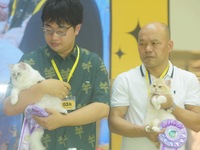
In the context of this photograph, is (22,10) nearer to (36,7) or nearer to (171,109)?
(36,7)

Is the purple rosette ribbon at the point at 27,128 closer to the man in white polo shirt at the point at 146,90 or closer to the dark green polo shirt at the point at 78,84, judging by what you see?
the dark green polo shirt at the point at 78,84

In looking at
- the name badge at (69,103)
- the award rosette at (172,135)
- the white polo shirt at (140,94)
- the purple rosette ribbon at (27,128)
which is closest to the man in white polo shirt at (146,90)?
the white polo shirt at (140,94)

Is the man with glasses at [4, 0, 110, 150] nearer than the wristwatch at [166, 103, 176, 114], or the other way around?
the man with glasses at [4, 0, 110, 150]

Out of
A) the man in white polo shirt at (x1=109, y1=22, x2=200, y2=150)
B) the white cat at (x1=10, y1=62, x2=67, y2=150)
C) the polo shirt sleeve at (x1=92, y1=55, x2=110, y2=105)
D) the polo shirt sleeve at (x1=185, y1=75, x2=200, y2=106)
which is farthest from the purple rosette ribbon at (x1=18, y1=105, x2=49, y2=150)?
the polo shirt sleeve at (x1=185, y1=75, x2=200, y2=106)

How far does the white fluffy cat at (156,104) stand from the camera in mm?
1453

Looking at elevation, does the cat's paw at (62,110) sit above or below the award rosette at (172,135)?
above

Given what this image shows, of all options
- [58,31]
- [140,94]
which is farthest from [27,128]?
[140,94]

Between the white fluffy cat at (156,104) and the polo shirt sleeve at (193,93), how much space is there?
0.15 m

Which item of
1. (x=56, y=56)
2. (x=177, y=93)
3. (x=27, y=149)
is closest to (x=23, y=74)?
(x=56, y=56)

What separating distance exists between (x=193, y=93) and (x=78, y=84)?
60 centimetres

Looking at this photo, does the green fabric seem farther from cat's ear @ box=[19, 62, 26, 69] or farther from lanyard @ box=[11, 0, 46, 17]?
cat's ear @ box=[19, 62, 26, 69]

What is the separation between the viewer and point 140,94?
1.63 meters

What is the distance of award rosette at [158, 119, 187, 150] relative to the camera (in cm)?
140

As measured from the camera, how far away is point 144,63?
1658 mm
